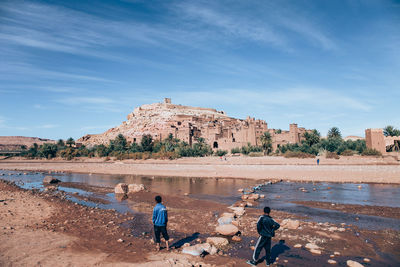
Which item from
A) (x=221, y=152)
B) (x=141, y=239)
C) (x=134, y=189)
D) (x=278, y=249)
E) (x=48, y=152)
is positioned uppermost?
(x=48, y=152)

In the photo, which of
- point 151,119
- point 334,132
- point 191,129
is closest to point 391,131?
point 334,132

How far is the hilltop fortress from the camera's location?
59219mm

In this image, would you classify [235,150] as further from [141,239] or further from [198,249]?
[198,249]

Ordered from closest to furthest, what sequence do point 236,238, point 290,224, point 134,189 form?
point 236,238 → point 290,224 → point 134,189

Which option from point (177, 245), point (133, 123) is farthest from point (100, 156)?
point (177, 245)

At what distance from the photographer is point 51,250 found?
6035 mm

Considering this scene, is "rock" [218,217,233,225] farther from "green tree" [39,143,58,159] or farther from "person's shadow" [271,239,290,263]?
"green tree" [39,143,58,159]

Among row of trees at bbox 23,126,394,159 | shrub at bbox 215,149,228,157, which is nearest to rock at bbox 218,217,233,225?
row of trees at bbox 23,126,394,159

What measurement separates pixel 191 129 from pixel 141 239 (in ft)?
225

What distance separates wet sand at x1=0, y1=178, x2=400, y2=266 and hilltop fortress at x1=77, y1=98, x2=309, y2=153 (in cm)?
4582

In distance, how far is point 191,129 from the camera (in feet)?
249

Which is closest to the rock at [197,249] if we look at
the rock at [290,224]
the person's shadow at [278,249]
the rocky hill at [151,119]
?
the person's shadow at [278,249]

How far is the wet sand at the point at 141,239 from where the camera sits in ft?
18.9

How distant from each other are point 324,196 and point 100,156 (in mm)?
52526
